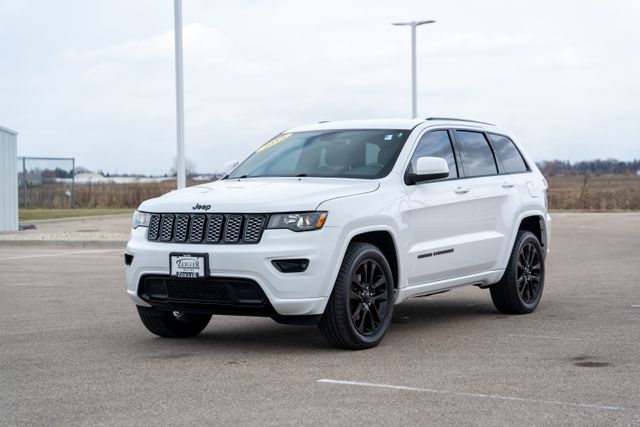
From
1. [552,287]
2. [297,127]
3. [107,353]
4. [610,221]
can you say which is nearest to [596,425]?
[107,353]

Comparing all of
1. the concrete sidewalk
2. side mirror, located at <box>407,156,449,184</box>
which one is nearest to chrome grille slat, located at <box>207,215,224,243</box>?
side mirror, located at <box>407,156,449,184</box>

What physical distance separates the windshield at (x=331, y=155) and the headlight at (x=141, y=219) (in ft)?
4.19

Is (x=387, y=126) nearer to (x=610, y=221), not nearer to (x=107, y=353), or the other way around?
(x=107, y=353)

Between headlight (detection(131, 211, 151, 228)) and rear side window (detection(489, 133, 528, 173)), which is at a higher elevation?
rear side window (detection(489, 133, 528, 173))

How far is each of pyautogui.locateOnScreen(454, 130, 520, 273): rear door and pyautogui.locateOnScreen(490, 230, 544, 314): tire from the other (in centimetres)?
22

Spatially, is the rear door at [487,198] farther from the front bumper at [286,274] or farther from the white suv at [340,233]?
the front bumper at [286,274]

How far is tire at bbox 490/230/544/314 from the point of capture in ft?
35.0

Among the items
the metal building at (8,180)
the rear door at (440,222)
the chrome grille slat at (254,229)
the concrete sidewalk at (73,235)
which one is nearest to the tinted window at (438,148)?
the rear door at (440,222)

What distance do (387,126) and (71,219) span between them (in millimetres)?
24511

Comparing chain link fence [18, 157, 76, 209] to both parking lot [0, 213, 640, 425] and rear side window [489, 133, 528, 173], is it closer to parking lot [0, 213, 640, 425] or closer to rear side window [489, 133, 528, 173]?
parking lot [0, 213, 640, 425]

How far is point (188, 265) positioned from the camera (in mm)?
8203

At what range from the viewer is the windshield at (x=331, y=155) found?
924 cm

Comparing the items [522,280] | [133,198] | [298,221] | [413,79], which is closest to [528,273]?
[522,280]

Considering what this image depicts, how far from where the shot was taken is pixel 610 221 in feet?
99.9
